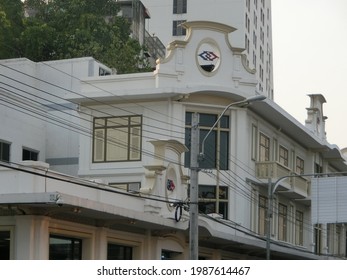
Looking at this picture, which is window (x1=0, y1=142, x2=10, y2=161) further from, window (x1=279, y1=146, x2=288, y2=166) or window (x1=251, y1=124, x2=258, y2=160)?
window (x1=279, y1=146, x2=288, y2=166)

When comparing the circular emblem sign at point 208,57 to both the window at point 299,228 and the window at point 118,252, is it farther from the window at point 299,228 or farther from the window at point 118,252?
the window at point 118,252

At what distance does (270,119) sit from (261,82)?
45.0 meters

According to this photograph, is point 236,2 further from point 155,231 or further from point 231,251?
point 155,231

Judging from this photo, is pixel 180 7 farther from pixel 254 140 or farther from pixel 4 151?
pixel 4 151

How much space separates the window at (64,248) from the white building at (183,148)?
104 centimetres

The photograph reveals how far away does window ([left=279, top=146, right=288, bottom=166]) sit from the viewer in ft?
155

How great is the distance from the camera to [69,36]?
2153 inches

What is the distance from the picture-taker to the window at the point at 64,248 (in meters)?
25.7

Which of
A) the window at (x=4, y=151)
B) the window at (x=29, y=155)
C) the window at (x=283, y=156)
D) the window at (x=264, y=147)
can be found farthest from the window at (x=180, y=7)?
the window at (x=4, y=151)

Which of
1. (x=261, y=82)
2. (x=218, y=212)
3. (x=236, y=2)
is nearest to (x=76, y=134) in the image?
(x=218, y=212)

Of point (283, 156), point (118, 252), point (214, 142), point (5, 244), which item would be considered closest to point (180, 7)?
point (283, 156)

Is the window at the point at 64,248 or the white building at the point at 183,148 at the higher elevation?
the white building at the point at 183,148

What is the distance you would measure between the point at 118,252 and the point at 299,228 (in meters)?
22.6

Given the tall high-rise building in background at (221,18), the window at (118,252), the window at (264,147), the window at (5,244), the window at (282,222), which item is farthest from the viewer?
the tall high-rise building in background at (221,18)
